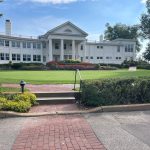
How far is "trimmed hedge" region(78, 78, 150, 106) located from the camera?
9.12 meters

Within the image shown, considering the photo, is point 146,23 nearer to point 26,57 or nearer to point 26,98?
point 26,57

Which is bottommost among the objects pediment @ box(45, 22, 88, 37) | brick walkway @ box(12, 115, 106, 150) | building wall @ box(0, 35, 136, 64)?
brick walkway @ box(12, 115, 106, 150)

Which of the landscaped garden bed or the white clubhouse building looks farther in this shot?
the white clubhouse building

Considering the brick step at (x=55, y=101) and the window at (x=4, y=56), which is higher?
the window at (x=4, y=56)

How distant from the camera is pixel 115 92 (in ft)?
31.0

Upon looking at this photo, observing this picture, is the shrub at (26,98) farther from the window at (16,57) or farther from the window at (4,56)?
the window at (16,57)

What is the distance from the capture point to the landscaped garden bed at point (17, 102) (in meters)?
8.42

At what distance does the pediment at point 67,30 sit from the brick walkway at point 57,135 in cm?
4492

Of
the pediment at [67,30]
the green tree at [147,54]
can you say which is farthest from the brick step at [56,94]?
the green tree at [147,54]

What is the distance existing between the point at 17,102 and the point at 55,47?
45.7 m

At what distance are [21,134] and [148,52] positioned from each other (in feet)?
188

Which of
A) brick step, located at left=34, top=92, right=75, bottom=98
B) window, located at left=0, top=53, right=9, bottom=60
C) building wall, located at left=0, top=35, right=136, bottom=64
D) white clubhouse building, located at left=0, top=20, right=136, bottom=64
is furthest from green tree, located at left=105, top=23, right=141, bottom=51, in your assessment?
brick step, located at left=34, top=92, right=75, bottom=98

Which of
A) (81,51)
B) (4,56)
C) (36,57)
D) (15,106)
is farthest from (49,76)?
(81,51)

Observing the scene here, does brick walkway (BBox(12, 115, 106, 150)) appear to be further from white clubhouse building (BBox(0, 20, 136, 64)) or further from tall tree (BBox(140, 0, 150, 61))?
tall tree (BBox(140, 0, 150, 61))
